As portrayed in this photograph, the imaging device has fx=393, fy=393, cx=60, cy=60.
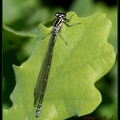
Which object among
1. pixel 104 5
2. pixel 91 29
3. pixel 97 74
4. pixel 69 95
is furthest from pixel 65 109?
pixel 104 5

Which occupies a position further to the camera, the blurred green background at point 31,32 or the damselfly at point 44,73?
the blurred green background at point 31,32

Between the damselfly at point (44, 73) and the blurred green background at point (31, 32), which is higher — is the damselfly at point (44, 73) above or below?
above

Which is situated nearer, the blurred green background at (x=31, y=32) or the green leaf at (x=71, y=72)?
the green leaf at (x=71, y=72)

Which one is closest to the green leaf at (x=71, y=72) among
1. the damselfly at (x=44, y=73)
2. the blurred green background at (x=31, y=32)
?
the damselfly at (x=44, y=73)

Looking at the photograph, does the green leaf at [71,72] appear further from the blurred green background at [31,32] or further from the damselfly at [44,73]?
the blurred green background at [31,32]

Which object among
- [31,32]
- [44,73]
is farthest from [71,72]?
[31,32]

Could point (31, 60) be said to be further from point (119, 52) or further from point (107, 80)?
point (107, 80)
